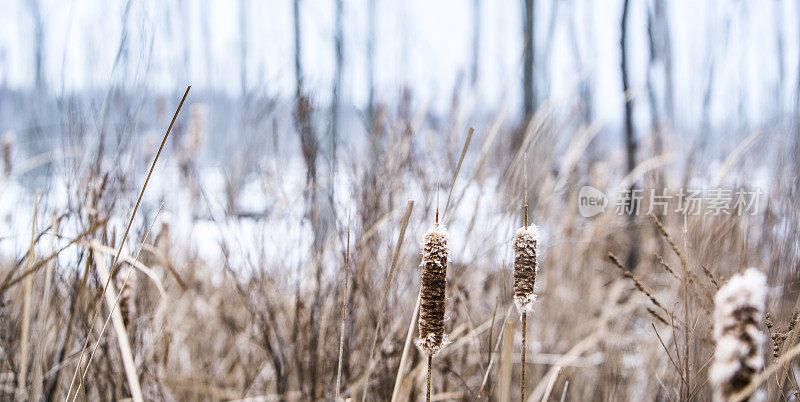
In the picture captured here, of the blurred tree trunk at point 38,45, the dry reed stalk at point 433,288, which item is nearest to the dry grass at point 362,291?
the dry reed stalk at point 433,288

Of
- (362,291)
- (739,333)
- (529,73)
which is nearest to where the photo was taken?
(739,333)

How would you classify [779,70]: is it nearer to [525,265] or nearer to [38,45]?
[525,265]

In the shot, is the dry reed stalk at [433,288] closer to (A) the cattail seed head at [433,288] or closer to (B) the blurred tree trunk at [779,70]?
(A) the cattail seed head at [433,288]

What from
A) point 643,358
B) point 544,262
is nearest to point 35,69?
point 544,262

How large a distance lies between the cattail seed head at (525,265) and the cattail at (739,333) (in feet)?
0.56

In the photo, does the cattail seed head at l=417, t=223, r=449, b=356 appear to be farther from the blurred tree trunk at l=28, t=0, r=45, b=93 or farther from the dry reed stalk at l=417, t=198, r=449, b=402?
the blurred tree trunk at l=28, t=0, r=45, b=93

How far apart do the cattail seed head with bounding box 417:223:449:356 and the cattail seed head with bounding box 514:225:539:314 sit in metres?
0.06

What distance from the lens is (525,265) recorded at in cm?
42

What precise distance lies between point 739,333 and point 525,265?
0.19 m

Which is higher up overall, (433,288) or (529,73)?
(529,73)

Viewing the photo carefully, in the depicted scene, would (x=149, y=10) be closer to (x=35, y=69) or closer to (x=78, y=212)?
(x=78, y=212)

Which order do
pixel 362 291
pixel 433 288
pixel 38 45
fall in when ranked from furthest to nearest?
pixel 38 45, pixel 362 291, pixel 433 288

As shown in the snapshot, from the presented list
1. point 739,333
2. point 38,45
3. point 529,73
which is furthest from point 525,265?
point 38,45

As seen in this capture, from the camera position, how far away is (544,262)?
1.47m
